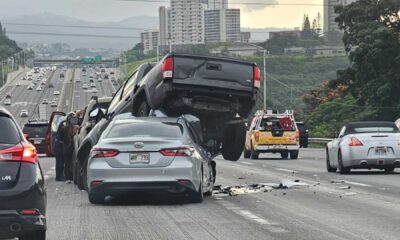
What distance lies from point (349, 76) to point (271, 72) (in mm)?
79958

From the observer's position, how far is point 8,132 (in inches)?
382

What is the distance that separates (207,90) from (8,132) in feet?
33.7

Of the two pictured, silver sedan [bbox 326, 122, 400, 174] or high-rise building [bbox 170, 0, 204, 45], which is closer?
silver sedan [bbox 326, 122, 400, 174]

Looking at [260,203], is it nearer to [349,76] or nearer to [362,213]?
[362,213]

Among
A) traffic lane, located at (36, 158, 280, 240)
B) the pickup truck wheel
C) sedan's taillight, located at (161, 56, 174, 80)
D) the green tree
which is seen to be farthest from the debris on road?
the green tree

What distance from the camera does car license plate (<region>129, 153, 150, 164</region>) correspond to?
51.9 ft

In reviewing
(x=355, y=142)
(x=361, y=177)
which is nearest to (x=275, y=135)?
(x=355, y=142)

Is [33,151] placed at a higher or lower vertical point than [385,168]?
higher

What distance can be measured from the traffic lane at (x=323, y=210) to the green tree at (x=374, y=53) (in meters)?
38.4

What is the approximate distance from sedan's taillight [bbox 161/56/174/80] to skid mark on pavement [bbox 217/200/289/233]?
3.70 meters

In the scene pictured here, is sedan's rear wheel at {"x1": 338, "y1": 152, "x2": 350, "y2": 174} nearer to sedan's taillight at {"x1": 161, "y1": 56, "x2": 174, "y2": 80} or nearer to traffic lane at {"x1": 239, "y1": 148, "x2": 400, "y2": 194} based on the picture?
traffic lane at {"x1": 239, "y1": 148, "x2": 400, "y2": 194}

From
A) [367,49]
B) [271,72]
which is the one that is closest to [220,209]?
[367,49]

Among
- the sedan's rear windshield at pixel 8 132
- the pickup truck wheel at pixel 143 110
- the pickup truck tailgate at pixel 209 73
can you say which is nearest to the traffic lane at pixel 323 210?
the pickup truck tailgate at pixel 209 73

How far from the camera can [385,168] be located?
26.0 meters
